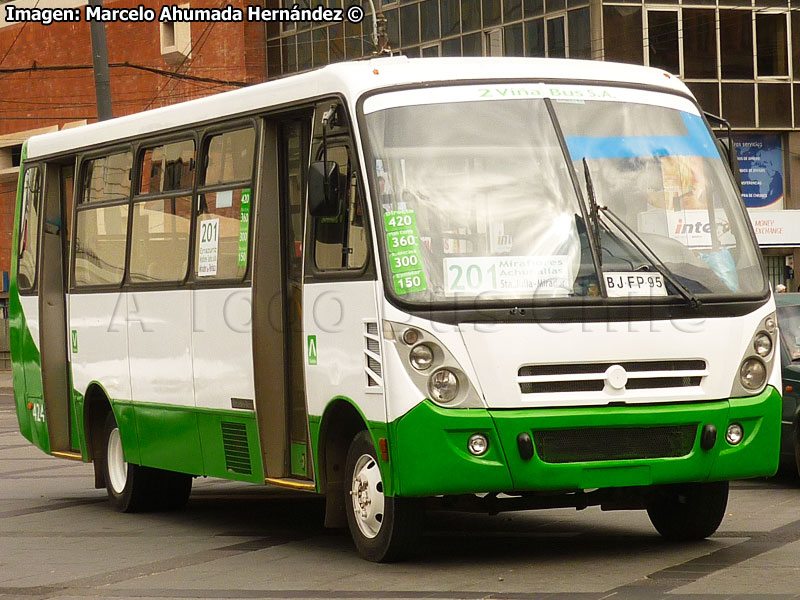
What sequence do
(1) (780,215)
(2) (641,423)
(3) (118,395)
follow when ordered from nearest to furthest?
(2) (641,423) < (3) (118,395) < (1) (780,215)

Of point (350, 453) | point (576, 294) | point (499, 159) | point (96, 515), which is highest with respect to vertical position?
point (499, 159)

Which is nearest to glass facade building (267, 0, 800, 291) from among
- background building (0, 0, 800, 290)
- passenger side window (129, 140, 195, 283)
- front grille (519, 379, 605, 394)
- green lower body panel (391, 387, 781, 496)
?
background building (0, 0, 800, 290)

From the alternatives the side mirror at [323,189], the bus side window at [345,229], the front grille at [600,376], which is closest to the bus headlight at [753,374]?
the front grille at [600,376]

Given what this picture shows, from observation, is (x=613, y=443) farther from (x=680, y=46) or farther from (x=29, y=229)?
(x=680, y=46)

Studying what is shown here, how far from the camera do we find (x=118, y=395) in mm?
12211

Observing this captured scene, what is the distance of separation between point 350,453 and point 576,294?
5.23ft

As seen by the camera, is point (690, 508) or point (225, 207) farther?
point (225, 207)

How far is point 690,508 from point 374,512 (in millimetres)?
2001

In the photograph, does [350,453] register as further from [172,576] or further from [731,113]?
[731,113]

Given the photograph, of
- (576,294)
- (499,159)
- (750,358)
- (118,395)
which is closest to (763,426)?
(750,358)

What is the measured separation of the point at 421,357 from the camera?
8383 millimetres

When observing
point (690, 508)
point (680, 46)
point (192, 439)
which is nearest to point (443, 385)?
point (690, 508)

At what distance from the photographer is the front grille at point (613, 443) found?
8.45m

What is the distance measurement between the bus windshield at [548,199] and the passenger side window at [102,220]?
3.85 m
